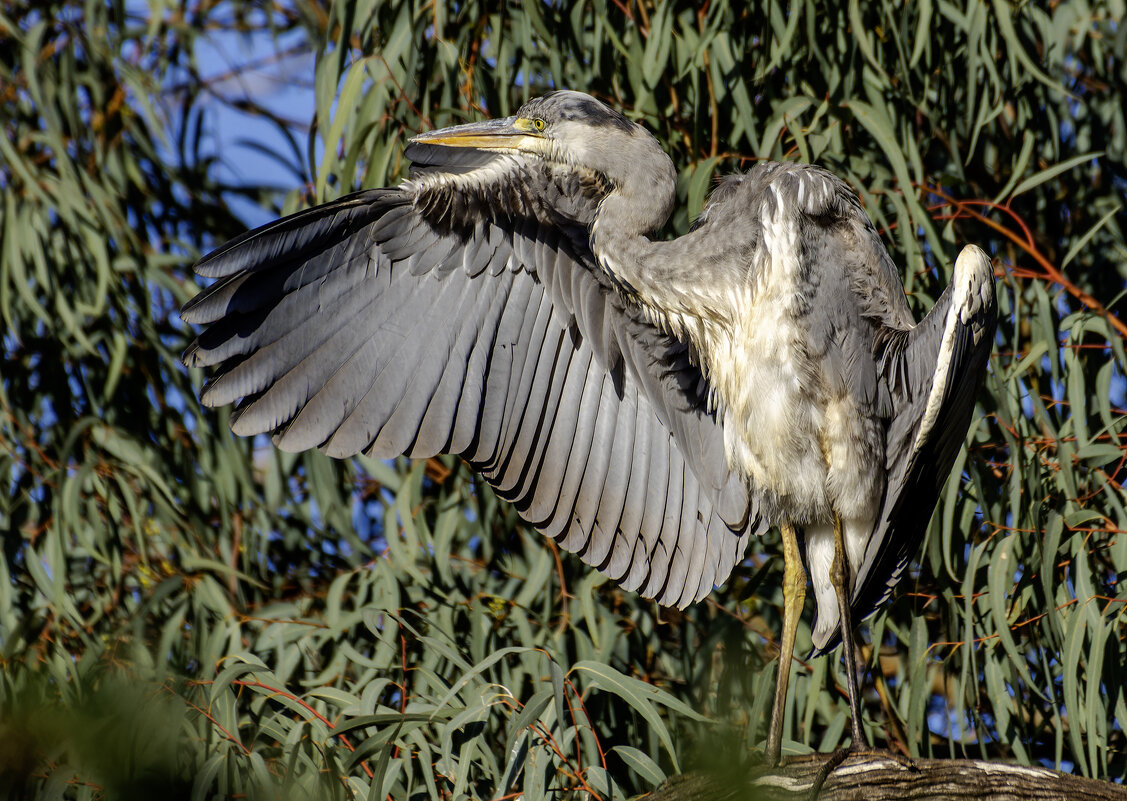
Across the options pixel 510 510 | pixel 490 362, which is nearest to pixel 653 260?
pixel 490 362

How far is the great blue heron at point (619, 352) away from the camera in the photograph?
6.55 feet

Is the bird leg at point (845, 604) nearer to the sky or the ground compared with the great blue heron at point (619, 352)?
nearer to the ground

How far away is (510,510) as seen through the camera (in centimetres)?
280

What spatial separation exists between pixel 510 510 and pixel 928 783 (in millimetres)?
1328

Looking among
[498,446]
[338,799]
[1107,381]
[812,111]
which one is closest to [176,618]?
[498,446]

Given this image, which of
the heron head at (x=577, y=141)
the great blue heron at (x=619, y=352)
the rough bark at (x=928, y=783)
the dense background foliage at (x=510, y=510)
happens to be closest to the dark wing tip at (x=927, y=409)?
the great blue heron at (x=619, y=352)

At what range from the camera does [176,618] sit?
2.57 meters

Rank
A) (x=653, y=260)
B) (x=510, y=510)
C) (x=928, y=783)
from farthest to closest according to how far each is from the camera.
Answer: (x=510, y=510) < (x=653, y=260) < (x=928, y=783)

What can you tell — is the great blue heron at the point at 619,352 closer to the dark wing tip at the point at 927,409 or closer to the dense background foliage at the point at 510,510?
the dark wing tip at the point at 927,409

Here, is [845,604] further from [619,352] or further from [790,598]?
[619,352]

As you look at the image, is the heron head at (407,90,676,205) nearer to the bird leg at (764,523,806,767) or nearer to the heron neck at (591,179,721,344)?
the heron neck at (591,179,721,344)

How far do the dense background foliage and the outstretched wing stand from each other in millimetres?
310

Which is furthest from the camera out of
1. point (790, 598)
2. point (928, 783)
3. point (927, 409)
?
point (790, 598)

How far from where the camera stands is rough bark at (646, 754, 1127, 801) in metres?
1.66
